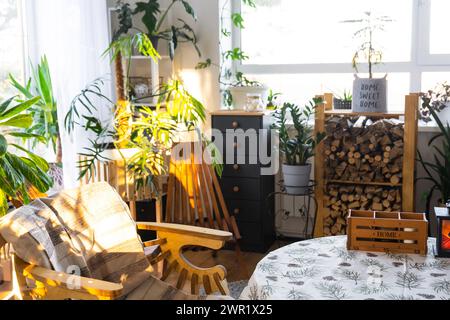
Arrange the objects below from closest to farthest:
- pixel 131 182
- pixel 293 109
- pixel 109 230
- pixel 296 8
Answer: pixel 109 230
pixel 131 182
pixel 293 109
pixel 296 8

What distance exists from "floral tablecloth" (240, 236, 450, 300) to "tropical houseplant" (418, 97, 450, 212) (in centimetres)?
144

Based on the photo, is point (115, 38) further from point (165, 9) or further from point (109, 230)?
point (109, 230)

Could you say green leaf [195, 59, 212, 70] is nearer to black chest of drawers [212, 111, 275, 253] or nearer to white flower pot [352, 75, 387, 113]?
black chest of drawers [212, 111, 275, 253]

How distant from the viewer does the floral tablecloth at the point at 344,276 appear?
6.32 feet

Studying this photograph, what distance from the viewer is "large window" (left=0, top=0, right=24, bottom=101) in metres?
3.71

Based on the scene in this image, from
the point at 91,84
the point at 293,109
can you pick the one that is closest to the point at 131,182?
the point at 91,84

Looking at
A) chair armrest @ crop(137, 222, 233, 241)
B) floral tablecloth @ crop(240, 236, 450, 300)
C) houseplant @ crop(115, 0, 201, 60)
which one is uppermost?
houseplant @ crop(115, 0, 201, 60)

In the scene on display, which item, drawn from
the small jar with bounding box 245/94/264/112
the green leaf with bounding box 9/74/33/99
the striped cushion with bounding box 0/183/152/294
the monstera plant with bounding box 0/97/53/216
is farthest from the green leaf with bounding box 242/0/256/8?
the striped cushion with bounding box 0/183/152/294

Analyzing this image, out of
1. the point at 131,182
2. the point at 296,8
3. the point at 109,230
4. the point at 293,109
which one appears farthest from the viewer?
the point at 296,8

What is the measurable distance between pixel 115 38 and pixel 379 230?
2559mm

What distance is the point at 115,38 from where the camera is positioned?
13.5 feet

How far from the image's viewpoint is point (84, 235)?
2.46 m

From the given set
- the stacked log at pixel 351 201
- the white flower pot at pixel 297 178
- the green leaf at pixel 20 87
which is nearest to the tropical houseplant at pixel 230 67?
the white flower pot at pixel 297 178

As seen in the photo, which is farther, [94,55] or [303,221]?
[303,221]
